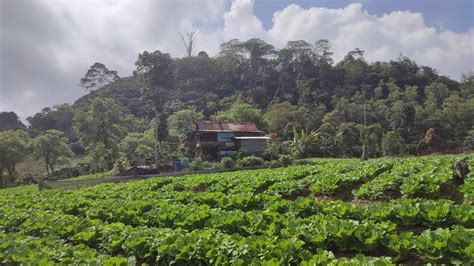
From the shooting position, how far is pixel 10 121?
69.7 meters

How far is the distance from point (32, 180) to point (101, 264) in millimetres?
37741

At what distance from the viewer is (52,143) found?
39625mm

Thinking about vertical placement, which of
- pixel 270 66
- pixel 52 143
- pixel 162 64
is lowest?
pixel 52 143

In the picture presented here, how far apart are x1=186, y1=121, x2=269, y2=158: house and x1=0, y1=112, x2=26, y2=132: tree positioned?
43127mm

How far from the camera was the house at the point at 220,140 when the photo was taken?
4016 cm

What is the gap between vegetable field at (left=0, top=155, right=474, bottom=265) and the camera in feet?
19.6

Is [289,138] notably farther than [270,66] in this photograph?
No

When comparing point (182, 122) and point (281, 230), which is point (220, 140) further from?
point (281, 230)

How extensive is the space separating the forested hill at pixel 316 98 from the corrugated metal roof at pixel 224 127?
5.33 metres

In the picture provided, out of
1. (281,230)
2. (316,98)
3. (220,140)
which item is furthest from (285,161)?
(316,98)

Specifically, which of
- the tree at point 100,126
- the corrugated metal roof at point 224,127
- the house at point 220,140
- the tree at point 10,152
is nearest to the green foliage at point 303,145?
the house at point 220,140

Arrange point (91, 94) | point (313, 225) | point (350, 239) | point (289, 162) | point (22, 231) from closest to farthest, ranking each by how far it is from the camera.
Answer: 1. point (350, 239)
2. point (313, 225)
3. point (22, 231)
4. point (289, 162)
5. point (91, 94)

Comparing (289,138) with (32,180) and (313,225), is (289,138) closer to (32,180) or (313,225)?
(32,180)

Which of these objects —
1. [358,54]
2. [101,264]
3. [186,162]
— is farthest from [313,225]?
[358,54]
